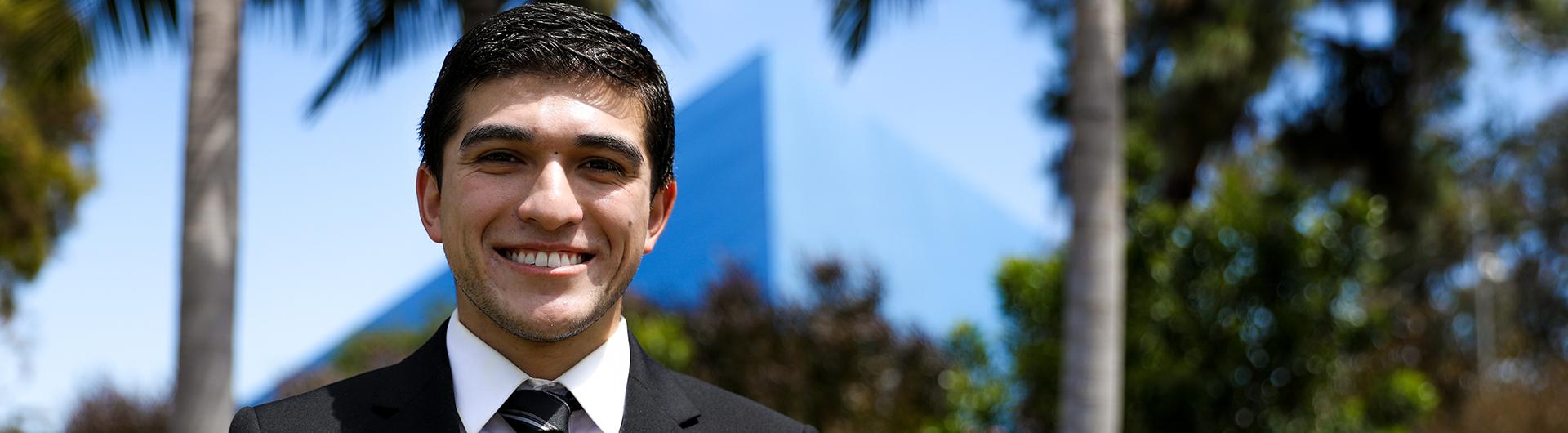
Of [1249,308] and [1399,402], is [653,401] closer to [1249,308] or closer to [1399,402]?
[1249,308]

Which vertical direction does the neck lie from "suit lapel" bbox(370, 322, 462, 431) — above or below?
above

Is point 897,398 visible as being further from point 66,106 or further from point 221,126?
point 66,106

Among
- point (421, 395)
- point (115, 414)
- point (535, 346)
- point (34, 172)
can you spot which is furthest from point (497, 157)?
point (115, 414)

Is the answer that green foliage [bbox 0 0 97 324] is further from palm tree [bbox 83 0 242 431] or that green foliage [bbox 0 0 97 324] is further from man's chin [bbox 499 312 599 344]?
man's chin [bbox 499 312 599 344]

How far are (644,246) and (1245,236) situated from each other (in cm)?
1069

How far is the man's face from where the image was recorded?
1795 millimetres

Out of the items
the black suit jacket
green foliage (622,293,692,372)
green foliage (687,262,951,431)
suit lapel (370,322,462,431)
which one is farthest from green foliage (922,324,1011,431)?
suit lapel (370,322,462,431)

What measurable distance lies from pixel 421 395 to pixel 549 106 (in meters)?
0.47

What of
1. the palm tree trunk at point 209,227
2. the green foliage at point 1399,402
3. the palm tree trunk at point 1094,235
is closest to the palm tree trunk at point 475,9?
the palm tree trunk at point 209,227

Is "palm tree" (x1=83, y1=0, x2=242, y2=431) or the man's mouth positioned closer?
the man's mouth

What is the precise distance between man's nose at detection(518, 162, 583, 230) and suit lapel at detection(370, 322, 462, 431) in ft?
0.99

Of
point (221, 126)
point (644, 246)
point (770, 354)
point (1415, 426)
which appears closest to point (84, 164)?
point (770, 354)

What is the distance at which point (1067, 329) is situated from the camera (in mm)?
8203

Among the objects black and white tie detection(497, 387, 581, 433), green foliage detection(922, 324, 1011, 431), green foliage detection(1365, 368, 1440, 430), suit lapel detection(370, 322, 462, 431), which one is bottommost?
green foliage detection(922, 324, 1011, 431)
